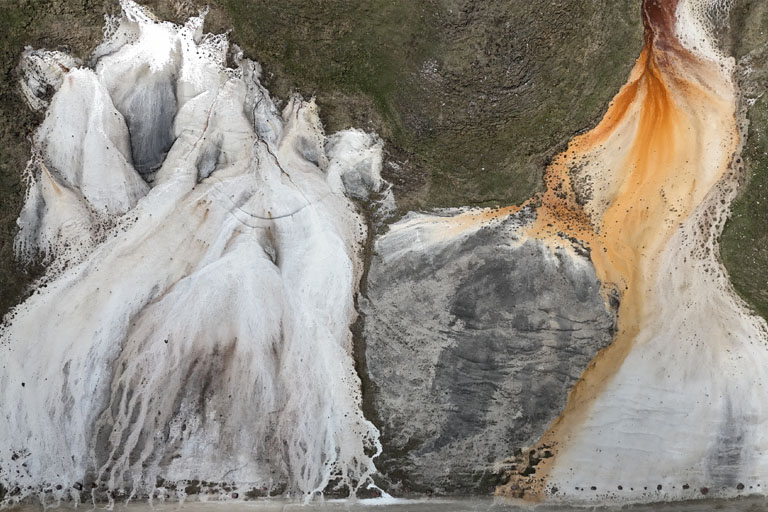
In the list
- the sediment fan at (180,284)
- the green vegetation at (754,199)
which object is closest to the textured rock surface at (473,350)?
the sediment fan at (180,284)

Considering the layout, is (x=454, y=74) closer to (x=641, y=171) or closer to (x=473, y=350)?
(x=641, y=171)

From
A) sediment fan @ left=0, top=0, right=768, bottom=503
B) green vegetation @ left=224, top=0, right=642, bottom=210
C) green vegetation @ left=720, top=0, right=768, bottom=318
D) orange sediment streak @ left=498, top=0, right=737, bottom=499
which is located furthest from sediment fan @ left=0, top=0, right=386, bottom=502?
green vegetation @ left=720, top=0, right=768, bottom=318

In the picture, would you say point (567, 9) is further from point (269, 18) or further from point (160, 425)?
point (160, 425)

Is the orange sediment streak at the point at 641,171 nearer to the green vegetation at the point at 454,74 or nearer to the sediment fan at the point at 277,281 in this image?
the sediment fan at the point at 277,281

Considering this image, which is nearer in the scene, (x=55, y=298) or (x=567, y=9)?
(x=55, y=298)

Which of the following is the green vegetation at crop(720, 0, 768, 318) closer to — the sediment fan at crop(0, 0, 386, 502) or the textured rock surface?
the textured rock surface

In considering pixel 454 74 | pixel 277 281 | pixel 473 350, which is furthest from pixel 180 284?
pixel 454 74

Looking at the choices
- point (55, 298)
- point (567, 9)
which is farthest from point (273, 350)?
point (567, 9)

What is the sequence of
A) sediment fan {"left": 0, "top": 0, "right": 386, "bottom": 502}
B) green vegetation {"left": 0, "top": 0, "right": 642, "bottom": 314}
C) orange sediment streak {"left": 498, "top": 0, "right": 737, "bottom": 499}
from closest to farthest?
sediment fan {"left": 0, "top": 0, "right": 386, "bottom": 502}
orange sediment streak {"left": 498, "top": 0, "right": 737, "bottom": 499}
green vegetation {"left": 0, "top": 0, "right": 642, "bottom": 314}
